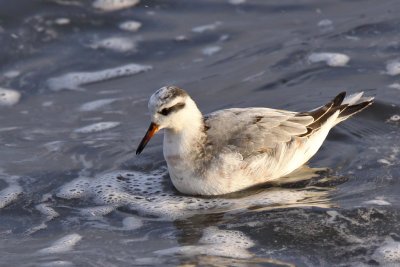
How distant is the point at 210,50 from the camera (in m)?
11.5

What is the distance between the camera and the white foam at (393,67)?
33.7 ft

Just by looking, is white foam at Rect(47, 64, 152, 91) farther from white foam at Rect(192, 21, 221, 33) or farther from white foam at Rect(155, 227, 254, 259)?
white foam at Rect(155, 227, 254, 259)

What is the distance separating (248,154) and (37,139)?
8.46 ft

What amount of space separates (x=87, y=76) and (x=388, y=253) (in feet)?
17.9

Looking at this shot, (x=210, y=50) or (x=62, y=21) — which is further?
(x=62, y=21)

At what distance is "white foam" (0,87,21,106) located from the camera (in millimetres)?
10570

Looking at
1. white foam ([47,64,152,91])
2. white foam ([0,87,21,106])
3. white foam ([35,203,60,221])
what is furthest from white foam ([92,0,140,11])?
white foam ([35,203,60,221])

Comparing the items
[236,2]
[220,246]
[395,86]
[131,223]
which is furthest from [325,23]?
[220,246]

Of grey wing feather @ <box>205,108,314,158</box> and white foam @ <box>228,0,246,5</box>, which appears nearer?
grey wing feather @ <box>205,108,314,158</box>

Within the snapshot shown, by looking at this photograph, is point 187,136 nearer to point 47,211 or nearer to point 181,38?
point 47,211

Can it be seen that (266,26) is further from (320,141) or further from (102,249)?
(102,249)

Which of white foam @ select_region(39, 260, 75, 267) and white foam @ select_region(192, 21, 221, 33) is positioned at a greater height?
white foam @ select_region(192, 21, 221, 33)

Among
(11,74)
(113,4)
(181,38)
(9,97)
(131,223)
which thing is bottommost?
(131,223)

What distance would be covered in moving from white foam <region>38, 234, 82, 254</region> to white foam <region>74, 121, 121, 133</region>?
95.2 inches
